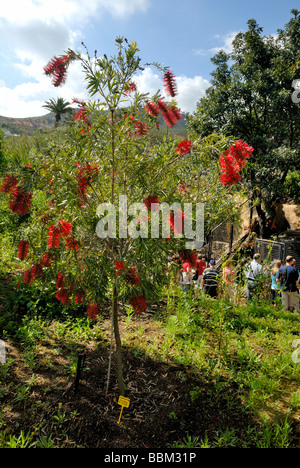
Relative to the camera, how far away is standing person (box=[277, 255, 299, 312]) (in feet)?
18.2

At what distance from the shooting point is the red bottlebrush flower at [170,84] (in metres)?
2.42

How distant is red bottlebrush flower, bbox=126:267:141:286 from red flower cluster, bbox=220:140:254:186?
3.70ft

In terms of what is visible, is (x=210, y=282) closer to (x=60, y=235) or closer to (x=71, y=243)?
(x=71, y=243)

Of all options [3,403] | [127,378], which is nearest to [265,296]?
[127,378]

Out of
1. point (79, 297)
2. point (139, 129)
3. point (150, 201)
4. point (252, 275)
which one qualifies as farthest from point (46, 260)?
point (252, 275)

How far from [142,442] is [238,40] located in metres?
12.7

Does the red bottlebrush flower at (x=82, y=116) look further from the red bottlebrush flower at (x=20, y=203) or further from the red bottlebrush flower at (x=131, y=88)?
the red bottlebrush flower at (x=20, y=203)

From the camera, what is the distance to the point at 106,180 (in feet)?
8.94

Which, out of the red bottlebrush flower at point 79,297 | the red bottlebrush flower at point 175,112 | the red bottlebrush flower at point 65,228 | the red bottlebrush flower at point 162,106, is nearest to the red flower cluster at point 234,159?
the red bottlebrush flower at point 175,112

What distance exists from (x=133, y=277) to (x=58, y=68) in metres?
1.84

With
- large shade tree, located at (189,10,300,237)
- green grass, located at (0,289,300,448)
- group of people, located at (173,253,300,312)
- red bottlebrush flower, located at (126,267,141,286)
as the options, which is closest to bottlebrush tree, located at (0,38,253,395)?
red bottlebrush flower, located at (126,267,141,286)

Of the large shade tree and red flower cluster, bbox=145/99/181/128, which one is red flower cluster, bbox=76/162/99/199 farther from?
the large shade tree

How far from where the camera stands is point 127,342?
159 inches
